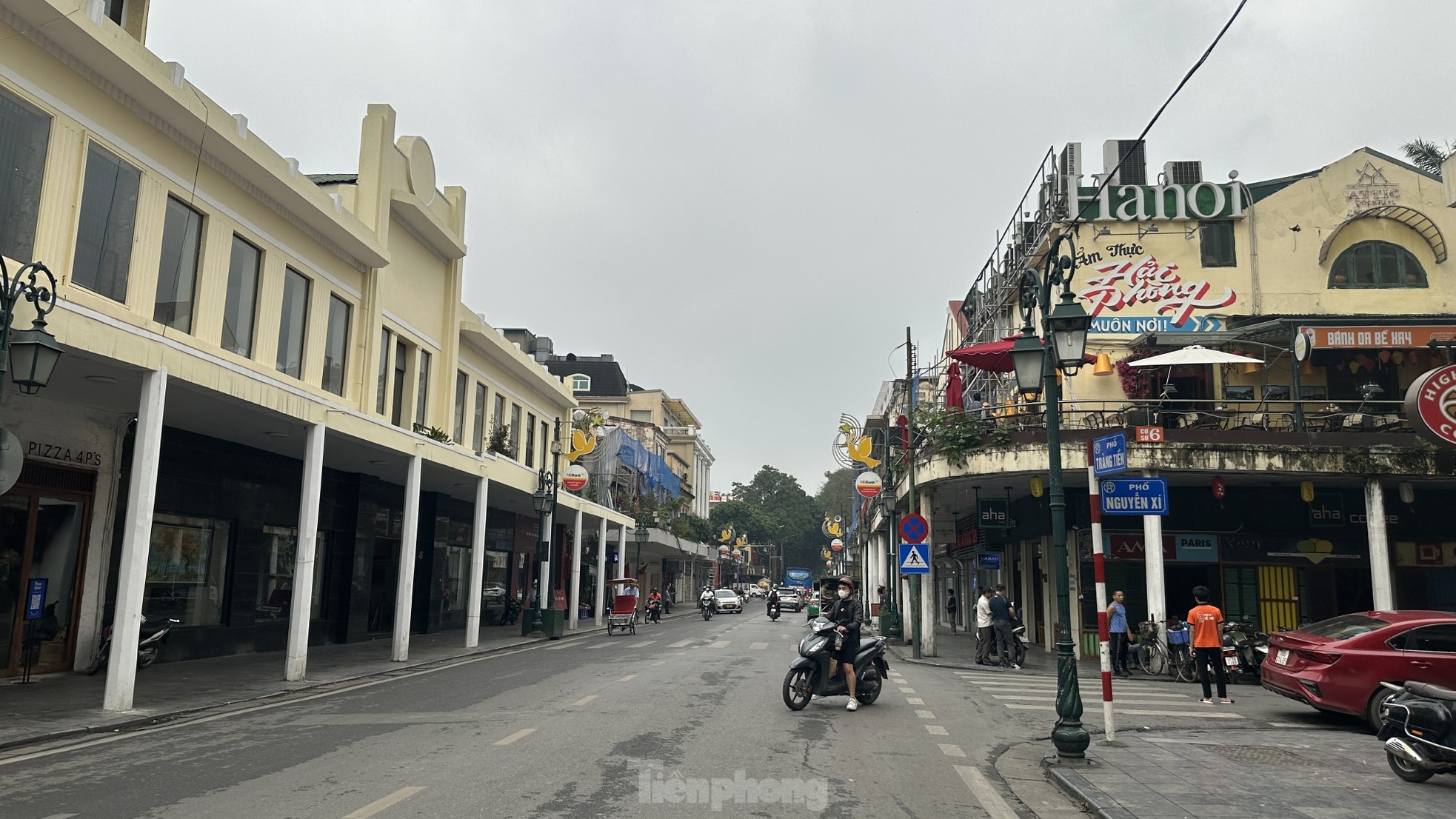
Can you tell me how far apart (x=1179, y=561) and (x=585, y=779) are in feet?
65.8

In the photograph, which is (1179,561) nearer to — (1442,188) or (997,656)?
(997,656)

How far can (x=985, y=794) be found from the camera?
8.10m

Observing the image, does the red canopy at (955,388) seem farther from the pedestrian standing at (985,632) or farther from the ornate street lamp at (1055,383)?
the ornate street lamp at (1055,383)

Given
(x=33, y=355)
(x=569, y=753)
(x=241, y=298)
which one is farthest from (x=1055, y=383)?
(x=241, y=298)

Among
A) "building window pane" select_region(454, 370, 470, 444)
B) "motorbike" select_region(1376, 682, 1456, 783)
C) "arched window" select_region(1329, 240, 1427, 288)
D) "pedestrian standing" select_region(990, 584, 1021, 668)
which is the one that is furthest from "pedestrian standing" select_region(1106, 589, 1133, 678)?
"building window pane" select_region(454, 370, 470, 444)

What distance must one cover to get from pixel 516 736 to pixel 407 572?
38.5 feet

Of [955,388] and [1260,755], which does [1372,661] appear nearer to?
[1260,755]

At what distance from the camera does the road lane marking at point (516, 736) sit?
9.70m

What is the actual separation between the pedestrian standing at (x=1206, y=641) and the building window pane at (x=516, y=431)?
2410 cm

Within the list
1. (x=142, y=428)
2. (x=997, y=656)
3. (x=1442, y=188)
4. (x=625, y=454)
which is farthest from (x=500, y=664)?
(x=625, y=454)

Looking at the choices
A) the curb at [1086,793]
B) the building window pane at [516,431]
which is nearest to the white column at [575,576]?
the building window pane at [516,431]

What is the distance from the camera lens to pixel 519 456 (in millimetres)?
35312

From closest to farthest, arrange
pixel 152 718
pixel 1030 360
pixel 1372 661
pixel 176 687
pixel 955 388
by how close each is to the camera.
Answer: pixel 1030 360
pixel 152 718
pixel 1372 661
pixel 176 687
pixel 955 388

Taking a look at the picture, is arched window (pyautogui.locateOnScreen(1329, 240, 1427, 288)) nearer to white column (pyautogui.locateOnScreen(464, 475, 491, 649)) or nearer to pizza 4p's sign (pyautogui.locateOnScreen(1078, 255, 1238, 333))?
pizza 4p's sign (pyautogui.locateOnScreen(1078, 255, 1238, 333))
